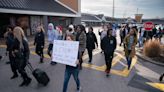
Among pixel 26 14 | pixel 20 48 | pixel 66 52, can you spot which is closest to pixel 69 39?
pixel 66 52

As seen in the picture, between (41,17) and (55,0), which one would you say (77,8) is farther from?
(41,17)

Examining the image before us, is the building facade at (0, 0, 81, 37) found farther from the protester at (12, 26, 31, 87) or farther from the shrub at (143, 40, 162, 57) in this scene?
the shrub at (143, 40, 162, 57)

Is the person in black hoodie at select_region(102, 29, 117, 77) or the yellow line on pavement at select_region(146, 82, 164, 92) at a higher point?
the person in black hoodie at select_region(102, 29, 117, 77)

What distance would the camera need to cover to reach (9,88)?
5.29 meters

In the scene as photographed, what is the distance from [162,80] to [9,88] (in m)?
5.60

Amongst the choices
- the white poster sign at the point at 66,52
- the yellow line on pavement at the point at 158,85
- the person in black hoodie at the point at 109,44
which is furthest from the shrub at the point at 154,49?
the white poster sign at the point at 66,52

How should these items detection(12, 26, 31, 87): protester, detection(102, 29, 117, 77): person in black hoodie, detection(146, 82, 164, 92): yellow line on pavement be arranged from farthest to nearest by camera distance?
detection(102, 29, 117, 77): person in black hoodie, detection(146, 82, 164, 92): yellow line on pavement, detection(12, 26, 31, 87): protester

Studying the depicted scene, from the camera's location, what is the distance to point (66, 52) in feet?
14.0

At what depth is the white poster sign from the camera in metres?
4.14

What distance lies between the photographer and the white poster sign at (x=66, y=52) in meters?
4.14

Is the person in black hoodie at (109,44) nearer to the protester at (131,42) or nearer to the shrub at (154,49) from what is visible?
the protester at (131,42)

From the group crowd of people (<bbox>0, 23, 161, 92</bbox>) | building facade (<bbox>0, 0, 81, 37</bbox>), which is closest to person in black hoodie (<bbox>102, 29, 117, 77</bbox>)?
crowd of people (<bbox>0, 23, 161, 92</bbox>)

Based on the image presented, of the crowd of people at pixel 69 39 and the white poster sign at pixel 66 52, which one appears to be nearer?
the white poster sign at pixel 66 52

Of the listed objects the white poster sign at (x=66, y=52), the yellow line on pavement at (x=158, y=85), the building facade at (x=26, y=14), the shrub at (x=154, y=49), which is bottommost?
the yellow line on pavement at (x=158, y=85)
